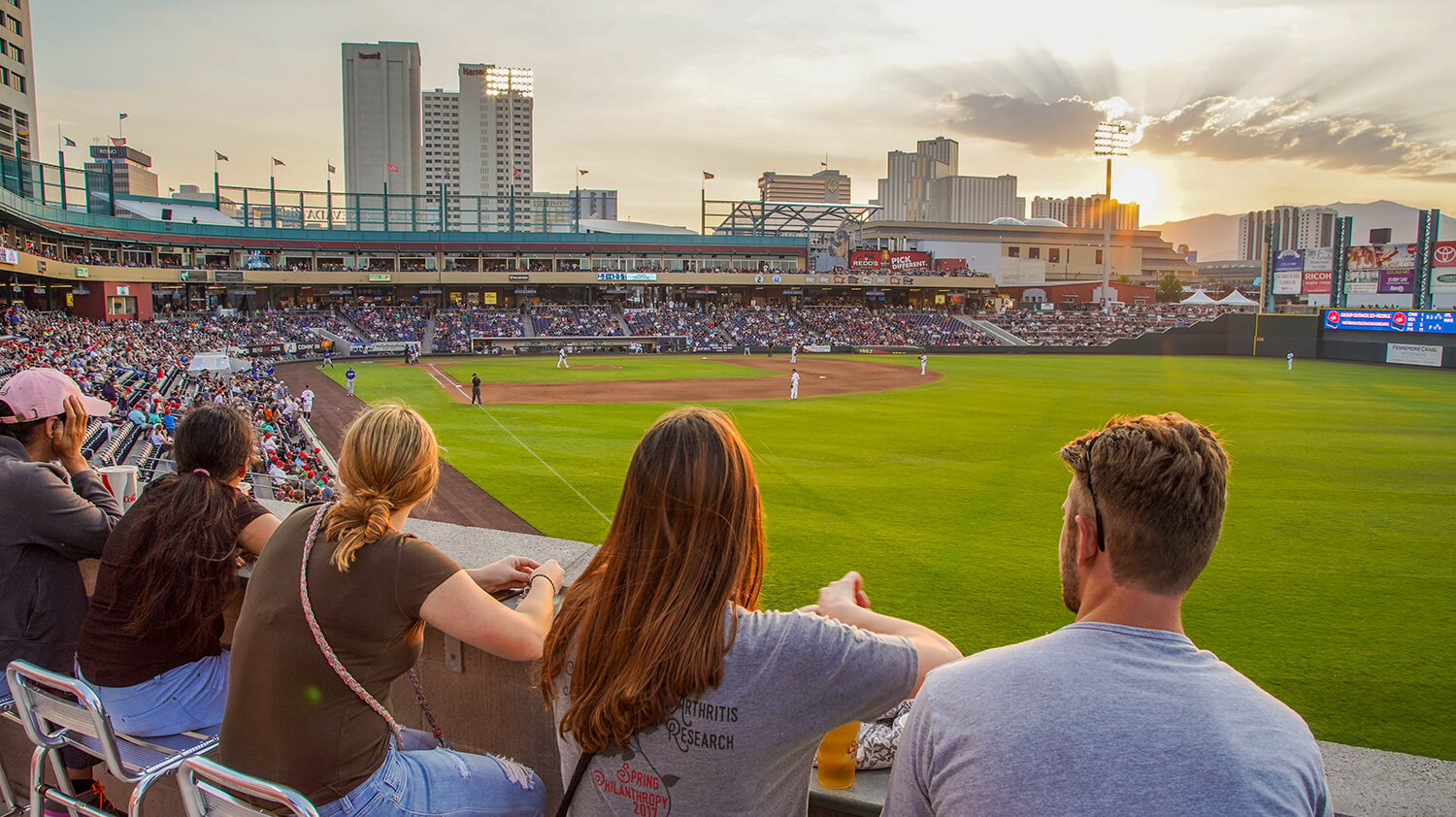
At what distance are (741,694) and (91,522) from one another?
3.15 metres

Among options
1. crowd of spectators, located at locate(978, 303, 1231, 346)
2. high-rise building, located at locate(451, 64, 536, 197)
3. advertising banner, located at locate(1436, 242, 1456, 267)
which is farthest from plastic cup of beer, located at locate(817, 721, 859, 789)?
high-rise building, located at locate(451, 64, 536, 197)

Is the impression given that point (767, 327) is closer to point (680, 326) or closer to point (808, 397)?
point (680, 326)

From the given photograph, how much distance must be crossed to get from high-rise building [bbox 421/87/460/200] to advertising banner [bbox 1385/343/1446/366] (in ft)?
585

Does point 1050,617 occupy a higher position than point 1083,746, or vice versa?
point 1083,746

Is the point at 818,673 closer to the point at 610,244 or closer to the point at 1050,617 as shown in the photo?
the point at 1050,617

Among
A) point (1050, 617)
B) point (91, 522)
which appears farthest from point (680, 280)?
point (91, 522)

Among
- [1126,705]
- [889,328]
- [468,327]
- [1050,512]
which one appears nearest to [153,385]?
[1050,512]

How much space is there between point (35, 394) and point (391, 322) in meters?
65.4

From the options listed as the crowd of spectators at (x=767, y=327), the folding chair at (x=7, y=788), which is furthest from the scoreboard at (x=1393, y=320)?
the folding chair at (x=7, y=788)

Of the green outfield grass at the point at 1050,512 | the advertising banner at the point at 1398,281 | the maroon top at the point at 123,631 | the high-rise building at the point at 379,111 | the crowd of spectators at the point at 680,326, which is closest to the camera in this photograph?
the maroon top at the point at 123,631

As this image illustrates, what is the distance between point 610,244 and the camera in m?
85.1

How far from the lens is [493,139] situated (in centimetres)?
18825

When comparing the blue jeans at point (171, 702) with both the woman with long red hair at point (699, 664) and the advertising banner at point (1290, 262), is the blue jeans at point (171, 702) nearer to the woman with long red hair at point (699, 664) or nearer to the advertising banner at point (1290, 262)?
the woman with long red hair at point (699, 664)

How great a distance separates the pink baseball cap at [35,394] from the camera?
396cm
